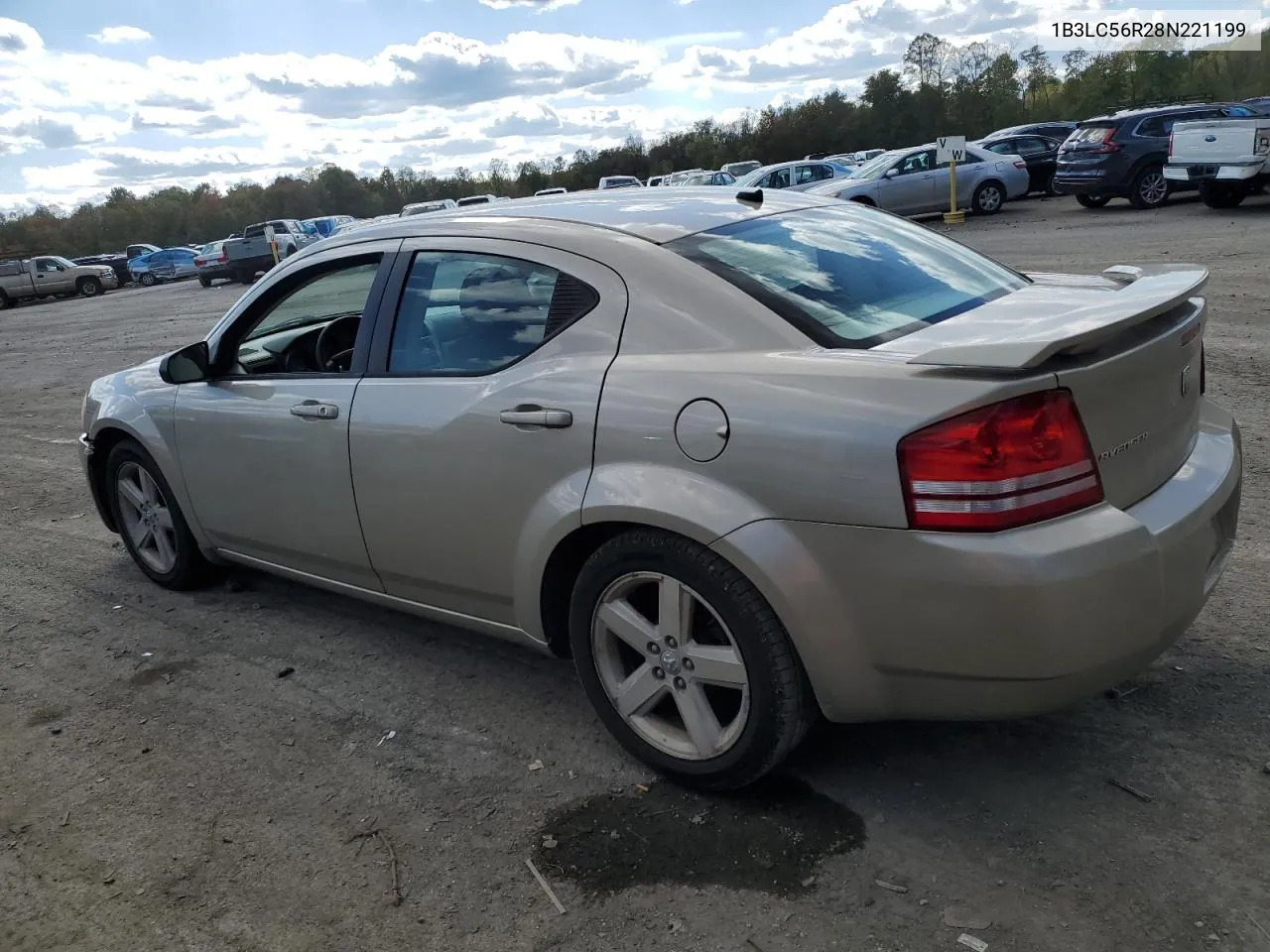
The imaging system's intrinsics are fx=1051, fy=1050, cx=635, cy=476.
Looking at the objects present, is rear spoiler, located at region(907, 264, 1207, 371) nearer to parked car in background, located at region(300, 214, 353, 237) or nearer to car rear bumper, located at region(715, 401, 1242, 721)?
car rear bumper, located at region(715, 401, 1242, 721)

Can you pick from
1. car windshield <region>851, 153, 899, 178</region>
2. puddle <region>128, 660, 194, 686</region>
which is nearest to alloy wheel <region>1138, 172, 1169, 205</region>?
car windshield <region>851, 153, 899, 178</region>

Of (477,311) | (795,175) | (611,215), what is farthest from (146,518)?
(795,175)

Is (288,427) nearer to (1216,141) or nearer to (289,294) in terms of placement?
(289,294)

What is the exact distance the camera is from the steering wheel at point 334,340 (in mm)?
4148

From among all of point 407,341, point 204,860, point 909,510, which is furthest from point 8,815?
point 909,510

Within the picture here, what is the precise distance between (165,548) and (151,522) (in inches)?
6.0

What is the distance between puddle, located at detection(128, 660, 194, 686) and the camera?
161 inches

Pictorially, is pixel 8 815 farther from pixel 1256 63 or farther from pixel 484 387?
pixel 1256 63

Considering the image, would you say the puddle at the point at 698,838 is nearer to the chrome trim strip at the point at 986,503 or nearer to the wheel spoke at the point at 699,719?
the wheel spoke at the point at 699,719

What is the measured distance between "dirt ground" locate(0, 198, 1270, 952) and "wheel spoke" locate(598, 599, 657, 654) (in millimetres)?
457

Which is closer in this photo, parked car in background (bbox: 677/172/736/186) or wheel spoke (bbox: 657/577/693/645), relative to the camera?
wheel spoke (bbox: 657/577/693/645)

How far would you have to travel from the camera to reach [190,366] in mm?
4363

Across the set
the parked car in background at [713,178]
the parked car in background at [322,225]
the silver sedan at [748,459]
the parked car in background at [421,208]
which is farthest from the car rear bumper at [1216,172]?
the parked car in background at [322,225]

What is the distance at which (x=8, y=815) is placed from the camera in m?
3.25
